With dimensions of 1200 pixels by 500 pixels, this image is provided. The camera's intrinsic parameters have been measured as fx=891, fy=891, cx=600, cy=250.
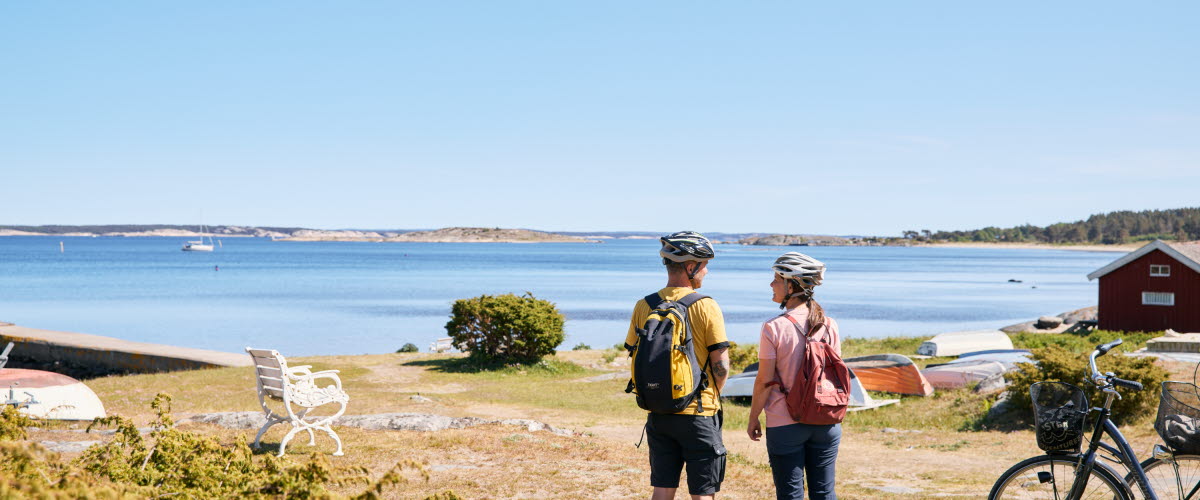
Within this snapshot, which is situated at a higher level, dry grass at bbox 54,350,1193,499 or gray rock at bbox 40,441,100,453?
gray rock at bbox 40,441,100,453

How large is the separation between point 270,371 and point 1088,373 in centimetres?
999

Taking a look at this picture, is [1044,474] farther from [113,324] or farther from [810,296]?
[113,324]

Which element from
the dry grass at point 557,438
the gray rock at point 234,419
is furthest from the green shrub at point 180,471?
the gray rock at point 234,419

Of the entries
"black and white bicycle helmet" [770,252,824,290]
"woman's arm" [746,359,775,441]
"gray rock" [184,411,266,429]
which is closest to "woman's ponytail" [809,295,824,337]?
"black and white bicycle helmet" [770,252,824,290]

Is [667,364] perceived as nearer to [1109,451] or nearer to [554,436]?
[1109,451]

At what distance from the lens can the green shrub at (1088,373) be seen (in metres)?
11.8

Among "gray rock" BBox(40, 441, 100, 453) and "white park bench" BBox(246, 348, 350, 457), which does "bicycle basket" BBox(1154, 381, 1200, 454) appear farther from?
"gray rock" BBox(40, 441, 100, 453)

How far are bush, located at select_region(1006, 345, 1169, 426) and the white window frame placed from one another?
22.9m

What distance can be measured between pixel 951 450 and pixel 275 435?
306 inches

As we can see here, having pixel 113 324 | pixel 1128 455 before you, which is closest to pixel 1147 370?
pixel 1128 455

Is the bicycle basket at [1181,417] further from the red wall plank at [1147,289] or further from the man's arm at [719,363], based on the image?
the red wall plank at [1147,289]

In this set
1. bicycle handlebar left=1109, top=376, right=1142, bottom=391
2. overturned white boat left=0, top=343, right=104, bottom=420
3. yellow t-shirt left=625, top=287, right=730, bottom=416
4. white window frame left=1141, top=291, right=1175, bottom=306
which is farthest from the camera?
white window frame left=1141, top=291, right=1175, bottom=306

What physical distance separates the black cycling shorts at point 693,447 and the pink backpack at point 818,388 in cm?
43

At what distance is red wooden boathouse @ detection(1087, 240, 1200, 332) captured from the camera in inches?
1253
